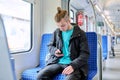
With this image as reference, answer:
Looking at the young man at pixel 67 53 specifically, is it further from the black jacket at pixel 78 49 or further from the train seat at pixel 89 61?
the train seat at pixel 89 61

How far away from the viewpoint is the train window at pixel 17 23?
298cm

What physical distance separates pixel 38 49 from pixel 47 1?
0.84 m

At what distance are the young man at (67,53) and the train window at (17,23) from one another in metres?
0.56

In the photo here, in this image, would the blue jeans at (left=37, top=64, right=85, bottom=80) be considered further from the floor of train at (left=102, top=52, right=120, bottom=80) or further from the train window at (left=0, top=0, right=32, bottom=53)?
the floor of train at (left=102, top=52, right=120, bottom=80)

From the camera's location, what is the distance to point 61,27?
109 inches

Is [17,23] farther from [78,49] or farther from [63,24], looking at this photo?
[78,49]

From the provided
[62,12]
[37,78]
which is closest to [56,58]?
[37,78]

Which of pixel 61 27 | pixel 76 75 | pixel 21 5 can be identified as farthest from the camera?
pixel 21 5

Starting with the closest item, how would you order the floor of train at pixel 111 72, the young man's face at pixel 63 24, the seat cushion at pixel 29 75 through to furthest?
the young man's face at pixel 63 24 → the seat cushion at pixel 29 75 → the floor of train at pixel 111 72

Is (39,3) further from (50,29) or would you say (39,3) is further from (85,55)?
(85,55)

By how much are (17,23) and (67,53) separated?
921mm

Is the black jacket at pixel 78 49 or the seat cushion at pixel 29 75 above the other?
the black jacket at pixel 78 49

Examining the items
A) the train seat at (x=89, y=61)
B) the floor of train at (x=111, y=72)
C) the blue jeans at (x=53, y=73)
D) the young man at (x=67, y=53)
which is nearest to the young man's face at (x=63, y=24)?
the young man at (x=67, y=53)

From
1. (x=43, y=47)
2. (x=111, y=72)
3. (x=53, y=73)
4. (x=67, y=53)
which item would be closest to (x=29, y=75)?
(x=53, y=73)
